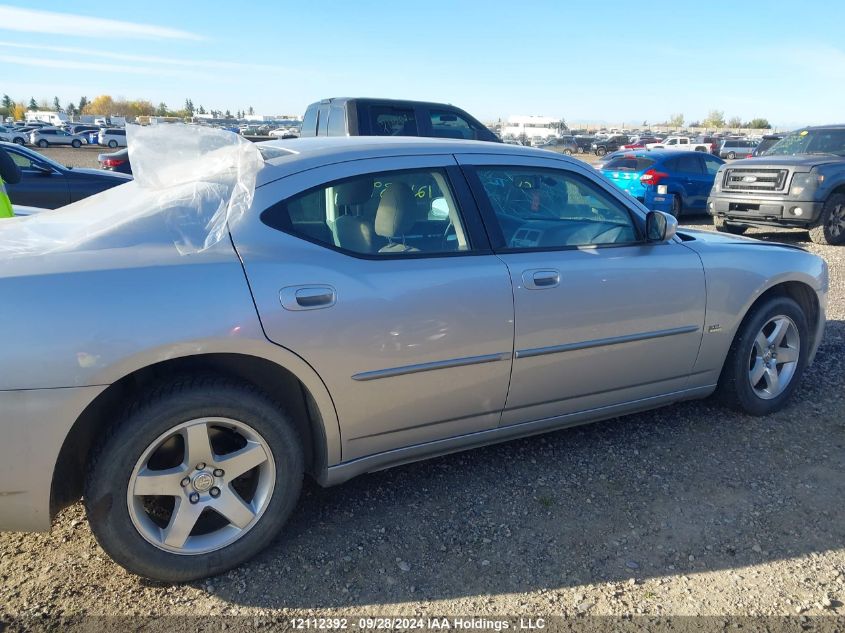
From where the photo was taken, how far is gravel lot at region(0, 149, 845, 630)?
8.21 ft

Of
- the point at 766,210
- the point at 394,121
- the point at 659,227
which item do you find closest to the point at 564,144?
the point at 766,210

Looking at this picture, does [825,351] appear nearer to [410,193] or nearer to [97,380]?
[410,193]

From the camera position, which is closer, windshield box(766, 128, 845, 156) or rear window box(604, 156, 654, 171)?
windshield box(766, 128, 845, 156)

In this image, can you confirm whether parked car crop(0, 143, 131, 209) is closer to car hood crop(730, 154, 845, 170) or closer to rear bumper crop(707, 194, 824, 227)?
rear bumper crop(707, 194, 824, 227)

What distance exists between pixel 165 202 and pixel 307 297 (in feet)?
2.33

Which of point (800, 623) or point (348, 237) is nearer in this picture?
point (800, 623)

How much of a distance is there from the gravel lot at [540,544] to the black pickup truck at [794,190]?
7.55m

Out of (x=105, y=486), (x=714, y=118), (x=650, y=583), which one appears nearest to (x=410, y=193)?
(x=105, y=486)

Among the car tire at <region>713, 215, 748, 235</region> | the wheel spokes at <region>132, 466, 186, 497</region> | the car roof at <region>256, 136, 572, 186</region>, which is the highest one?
the car roof at <region>256, 136, 572, 186</region>

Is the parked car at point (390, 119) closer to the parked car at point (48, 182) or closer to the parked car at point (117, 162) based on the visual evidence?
the parked car at point (48, 182)

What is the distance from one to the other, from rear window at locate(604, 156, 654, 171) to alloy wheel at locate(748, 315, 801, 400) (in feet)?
30.3

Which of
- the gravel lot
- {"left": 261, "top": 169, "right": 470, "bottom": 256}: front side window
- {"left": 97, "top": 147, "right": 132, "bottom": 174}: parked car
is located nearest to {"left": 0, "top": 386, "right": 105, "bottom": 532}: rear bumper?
the gravel lot

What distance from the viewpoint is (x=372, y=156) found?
300 cm

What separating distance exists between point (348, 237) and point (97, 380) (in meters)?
1.11
